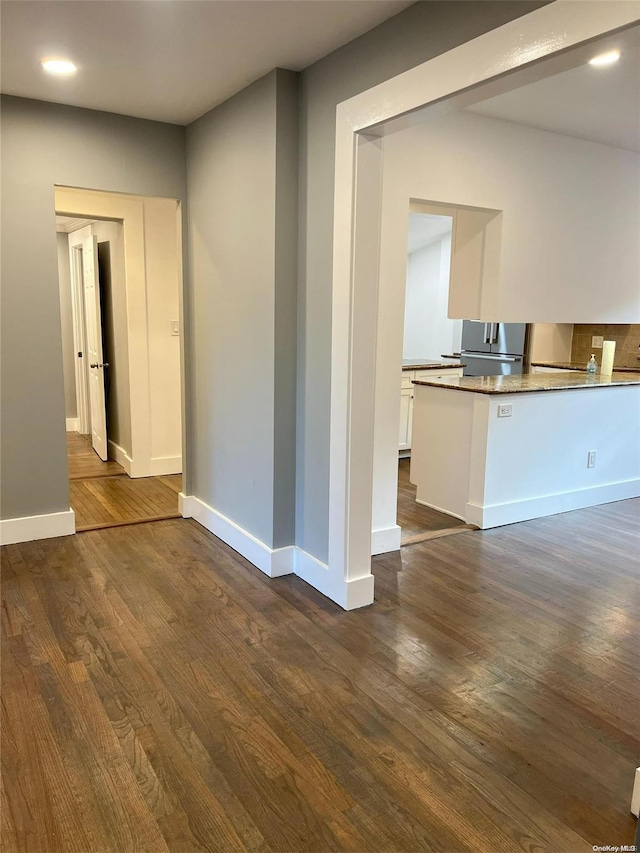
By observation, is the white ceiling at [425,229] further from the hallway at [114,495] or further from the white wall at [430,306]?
the hallway at [114,495]

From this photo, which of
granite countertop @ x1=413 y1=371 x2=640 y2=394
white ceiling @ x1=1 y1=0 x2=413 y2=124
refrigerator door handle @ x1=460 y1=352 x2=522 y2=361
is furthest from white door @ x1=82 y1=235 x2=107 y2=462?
refrigerator door handle @ x1=460 y1=352 x2=522 y2=361

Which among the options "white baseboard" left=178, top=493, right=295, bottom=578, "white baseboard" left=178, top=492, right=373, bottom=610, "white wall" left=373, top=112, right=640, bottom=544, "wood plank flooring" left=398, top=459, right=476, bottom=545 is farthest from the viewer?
"wood plank flooring" left=398, top=459, right=476, bottom=545

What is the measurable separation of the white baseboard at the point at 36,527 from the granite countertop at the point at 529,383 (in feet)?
8.57

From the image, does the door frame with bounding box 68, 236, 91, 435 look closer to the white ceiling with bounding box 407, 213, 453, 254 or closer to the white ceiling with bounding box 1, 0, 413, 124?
the white ceiling with bounding box 1, 0, 413, 124

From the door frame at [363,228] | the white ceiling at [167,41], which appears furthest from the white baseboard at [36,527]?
the white ceiling at [167,41]

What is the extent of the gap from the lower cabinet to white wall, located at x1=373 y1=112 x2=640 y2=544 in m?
1.48

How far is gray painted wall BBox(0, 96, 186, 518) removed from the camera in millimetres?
3598

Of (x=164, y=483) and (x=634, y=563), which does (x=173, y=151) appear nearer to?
(x=164, y=483)

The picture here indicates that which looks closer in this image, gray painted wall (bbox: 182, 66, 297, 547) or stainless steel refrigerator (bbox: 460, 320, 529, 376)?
gray painted wall (bbox: 182, 66, 297, 547)

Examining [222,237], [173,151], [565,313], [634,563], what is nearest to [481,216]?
[565,313]

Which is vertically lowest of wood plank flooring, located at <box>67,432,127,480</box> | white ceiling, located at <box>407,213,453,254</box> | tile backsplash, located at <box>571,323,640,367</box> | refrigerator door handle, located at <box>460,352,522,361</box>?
wood plank flooring, located at <box>67,432,127,480</box>

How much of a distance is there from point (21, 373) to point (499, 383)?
3136 mm

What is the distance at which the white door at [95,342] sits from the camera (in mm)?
5582

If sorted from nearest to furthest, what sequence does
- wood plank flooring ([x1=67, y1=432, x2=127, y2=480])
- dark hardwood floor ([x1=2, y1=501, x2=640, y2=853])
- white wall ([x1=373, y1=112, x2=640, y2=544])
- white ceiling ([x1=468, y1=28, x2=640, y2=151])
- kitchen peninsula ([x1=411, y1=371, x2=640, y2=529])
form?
dark hardwood floor ([x1=2, y1=501, x2=640, y2=853])
white ceiling ([x1=468, y1=28, x2=640, y2=151])
white wall ([x1=373, y1=112, x2=640, y2=544])
kitchen peninsula ([x1=411, y1=371, x2=640, y2=529])
wood plank flooring ([x1=67, y1=432, x2=127, y2=480])
